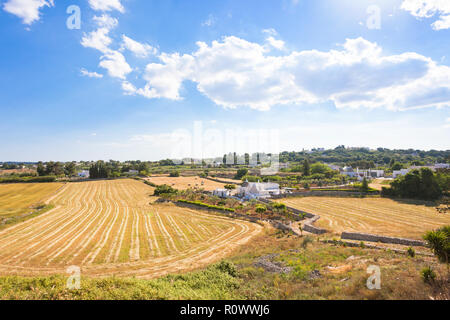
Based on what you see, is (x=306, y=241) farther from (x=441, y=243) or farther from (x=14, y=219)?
→ (x=14, y=219)

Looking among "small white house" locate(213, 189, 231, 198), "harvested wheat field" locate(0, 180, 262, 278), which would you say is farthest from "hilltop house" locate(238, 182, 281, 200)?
"harvested wheat field" locate(0, 180, 262, 278)

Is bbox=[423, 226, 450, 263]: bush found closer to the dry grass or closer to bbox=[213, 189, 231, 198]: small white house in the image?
bbox=[213, 189, 231, 198]: small white house

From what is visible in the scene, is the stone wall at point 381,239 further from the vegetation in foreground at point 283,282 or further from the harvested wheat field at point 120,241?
the harvested wheat field at point 120,241

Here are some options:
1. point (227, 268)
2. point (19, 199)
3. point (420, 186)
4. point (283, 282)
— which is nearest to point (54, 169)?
point (19, 199)

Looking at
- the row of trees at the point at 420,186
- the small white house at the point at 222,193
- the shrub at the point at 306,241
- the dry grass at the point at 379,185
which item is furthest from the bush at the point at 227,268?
the dry grass at the point at 379,185

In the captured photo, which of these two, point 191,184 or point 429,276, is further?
point 191,184
